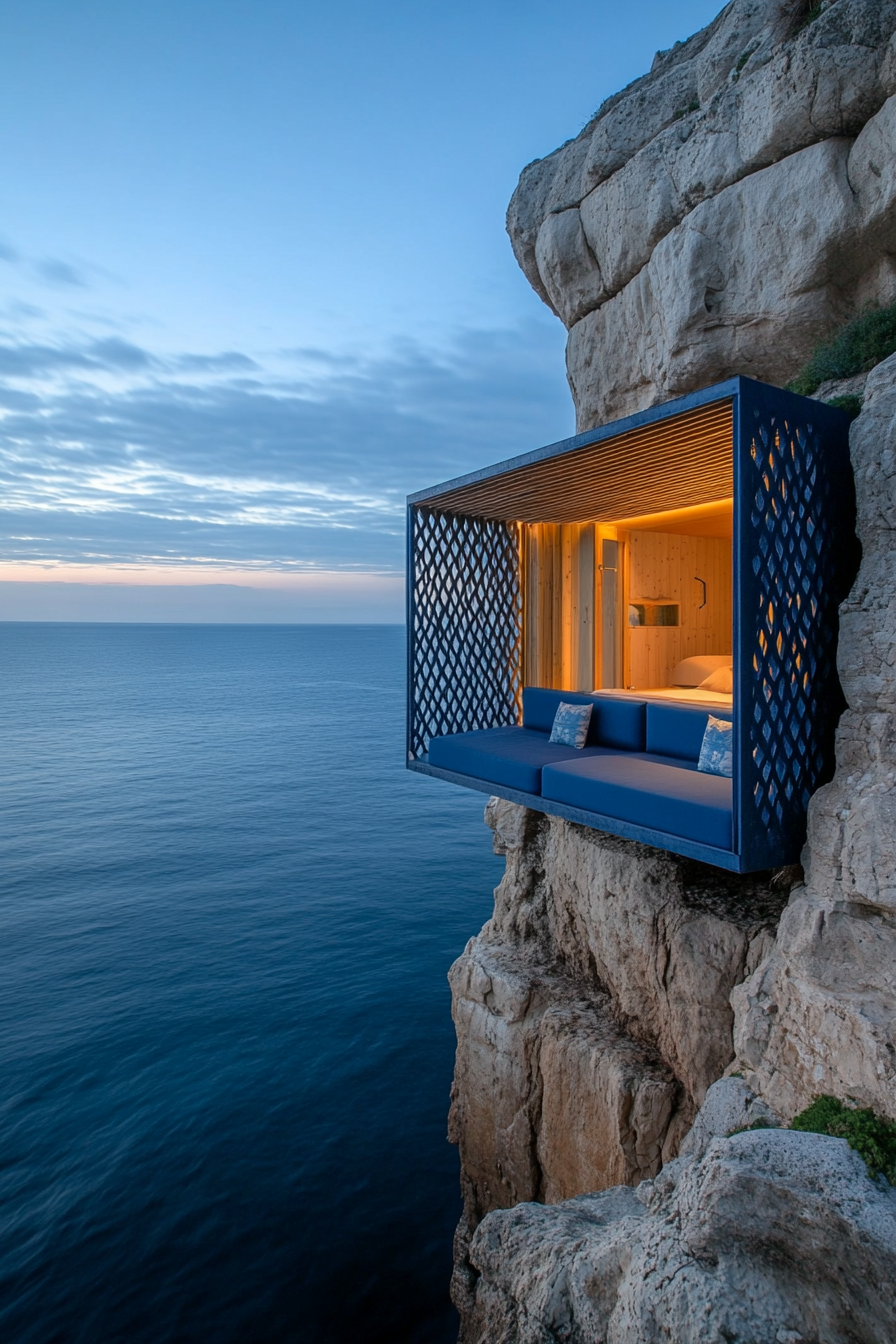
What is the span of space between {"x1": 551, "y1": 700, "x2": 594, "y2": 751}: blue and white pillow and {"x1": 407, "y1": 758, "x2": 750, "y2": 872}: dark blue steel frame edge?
3.68ft

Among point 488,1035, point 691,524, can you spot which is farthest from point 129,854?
point 691,524

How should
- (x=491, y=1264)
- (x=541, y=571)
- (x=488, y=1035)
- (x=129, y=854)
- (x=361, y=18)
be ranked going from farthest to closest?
(x=129, y=854) → (x=361, y=18) → (x=541, y=571) → (x=488, y=1035) → (x=491, y=1264)

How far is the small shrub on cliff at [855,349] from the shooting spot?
5.88m

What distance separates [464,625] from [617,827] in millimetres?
3914

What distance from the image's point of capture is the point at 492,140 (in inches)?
891

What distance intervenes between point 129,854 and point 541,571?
16.0m

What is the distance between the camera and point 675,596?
987cm

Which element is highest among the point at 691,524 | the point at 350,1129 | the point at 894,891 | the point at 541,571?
the point at 691,524

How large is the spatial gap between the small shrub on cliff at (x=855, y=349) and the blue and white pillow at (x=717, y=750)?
120 inches

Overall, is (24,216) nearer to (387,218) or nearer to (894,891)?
(387,218)

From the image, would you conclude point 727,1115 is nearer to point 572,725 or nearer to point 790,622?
point 790,622

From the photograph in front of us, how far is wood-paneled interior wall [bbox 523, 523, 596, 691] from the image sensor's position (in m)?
8.55

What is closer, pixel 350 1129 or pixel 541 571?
pixel 541 571

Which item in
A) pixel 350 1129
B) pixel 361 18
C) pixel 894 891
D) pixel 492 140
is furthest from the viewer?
pixel 492 140
